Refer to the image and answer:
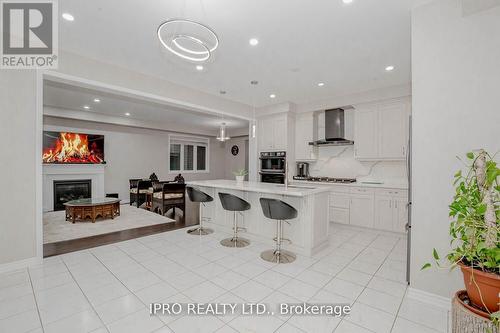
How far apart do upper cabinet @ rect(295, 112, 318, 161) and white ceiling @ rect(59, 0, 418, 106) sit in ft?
4.34

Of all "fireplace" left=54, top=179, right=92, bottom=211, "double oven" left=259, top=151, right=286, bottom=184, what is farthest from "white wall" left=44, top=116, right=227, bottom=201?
"double oven" left=259, top=151, right=286, bottom=184

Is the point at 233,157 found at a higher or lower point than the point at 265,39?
lower

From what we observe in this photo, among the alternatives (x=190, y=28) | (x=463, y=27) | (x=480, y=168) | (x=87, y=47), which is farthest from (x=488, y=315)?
(x=87, y=47)

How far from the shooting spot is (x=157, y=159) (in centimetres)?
873

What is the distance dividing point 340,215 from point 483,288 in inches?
147

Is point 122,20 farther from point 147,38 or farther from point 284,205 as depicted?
point 284,205

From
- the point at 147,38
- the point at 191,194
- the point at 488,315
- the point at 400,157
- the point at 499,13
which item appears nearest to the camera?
the point at 488,315

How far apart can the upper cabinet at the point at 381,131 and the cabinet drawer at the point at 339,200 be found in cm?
94

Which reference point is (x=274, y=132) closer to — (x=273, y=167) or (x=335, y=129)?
(x=273, y=167)

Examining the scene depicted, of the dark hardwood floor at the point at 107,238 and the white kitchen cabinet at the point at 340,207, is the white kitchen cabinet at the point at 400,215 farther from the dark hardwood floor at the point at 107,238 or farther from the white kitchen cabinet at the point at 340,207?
the dark hardwood floor at the point at 107,238

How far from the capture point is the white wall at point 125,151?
699 centimetres

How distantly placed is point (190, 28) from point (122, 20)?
768 mm

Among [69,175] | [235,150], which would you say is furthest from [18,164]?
[235,150]

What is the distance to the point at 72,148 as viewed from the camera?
22.0 feet
